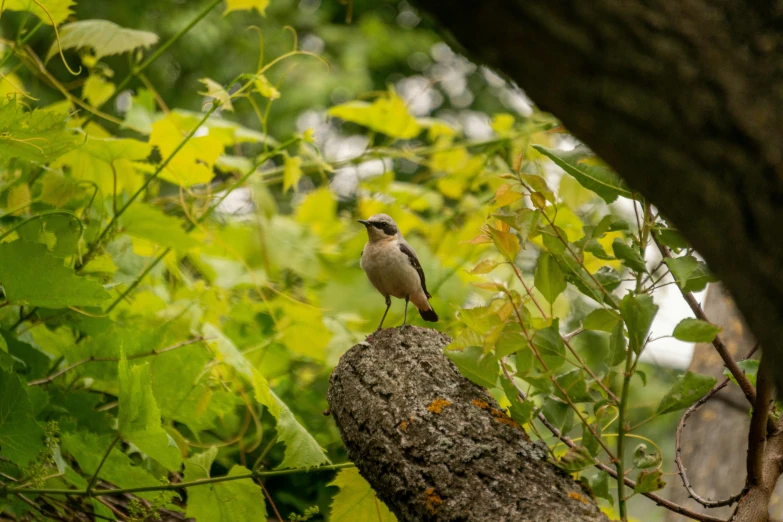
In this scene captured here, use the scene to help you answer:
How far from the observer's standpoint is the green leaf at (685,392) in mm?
1836

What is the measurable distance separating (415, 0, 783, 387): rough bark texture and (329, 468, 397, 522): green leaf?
1713mm

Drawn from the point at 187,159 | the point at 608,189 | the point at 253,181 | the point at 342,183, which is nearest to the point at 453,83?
the point at 342,183

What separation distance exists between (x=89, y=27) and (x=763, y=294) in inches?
109

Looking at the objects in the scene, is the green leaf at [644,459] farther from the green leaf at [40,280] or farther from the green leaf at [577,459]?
the green leaf at [40,280]

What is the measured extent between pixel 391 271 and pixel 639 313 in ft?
5.98

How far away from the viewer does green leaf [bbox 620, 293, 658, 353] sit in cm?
177

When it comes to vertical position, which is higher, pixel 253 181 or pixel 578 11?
pixel 578 11

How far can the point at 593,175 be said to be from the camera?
201 cm

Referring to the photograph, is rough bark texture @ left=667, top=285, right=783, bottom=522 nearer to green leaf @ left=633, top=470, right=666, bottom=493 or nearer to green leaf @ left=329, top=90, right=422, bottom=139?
green leaf @ left=329, top=90, right=422, bottom=139

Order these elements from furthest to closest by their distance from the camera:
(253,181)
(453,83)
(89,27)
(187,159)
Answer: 1. (453,83)
2. (253,181)
3. (187,159)
4. (89,27)

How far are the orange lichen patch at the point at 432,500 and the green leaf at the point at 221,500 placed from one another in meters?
0.81

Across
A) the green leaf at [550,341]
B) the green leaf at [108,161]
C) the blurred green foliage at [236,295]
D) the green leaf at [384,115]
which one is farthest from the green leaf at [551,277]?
the green leaf at [384,115]

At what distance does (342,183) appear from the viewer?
259 inches

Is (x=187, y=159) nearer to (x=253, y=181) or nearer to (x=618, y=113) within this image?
(x=253, y=181)
